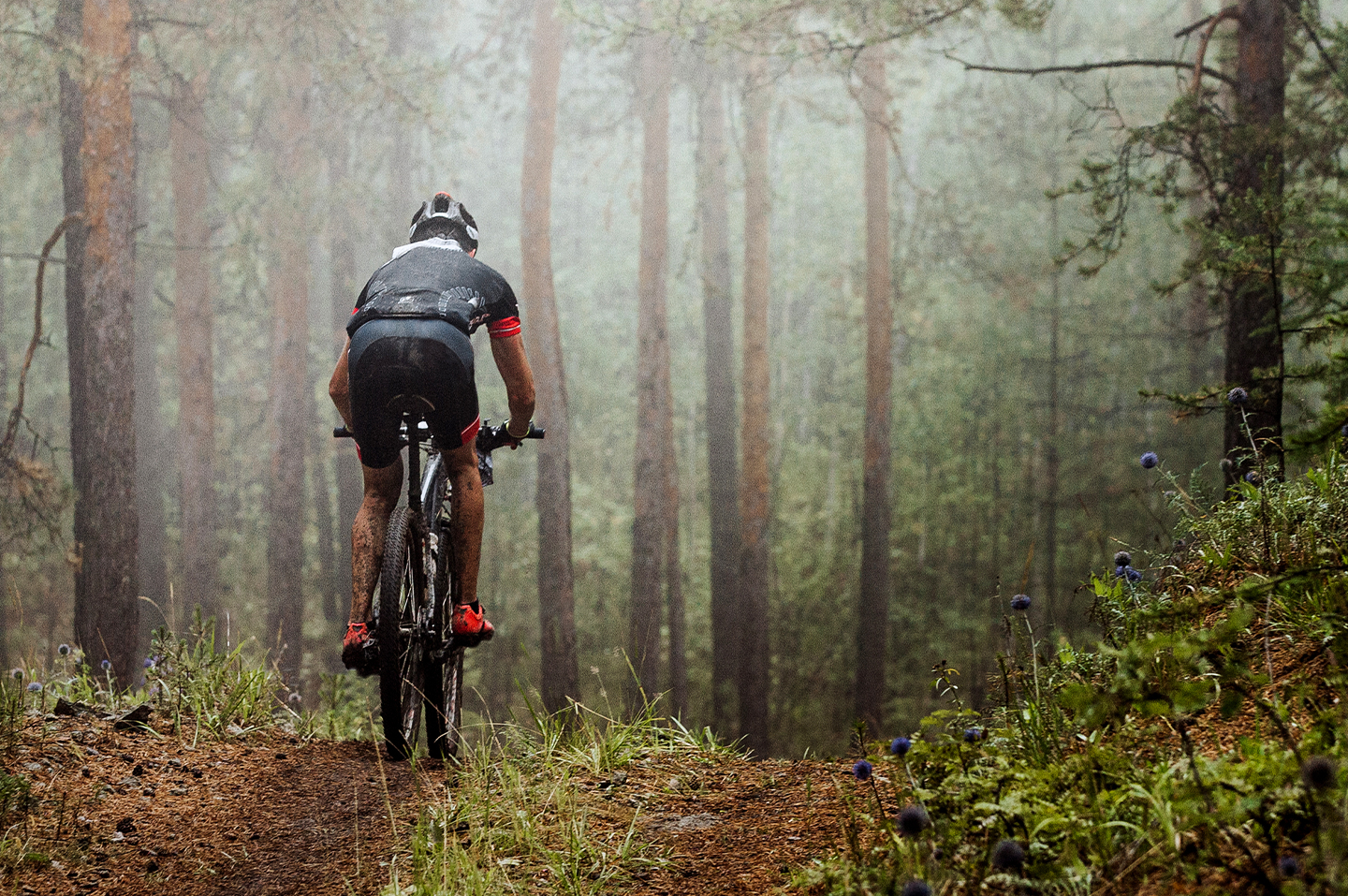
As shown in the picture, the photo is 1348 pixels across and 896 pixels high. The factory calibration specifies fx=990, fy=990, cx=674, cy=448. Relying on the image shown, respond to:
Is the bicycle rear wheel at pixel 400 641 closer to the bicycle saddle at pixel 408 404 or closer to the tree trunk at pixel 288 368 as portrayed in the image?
the bicycle saddle at pixel 408 404

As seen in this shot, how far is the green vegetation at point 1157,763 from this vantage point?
1.88 m

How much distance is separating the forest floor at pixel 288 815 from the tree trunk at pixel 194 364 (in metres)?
12.5

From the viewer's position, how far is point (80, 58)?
9.55 m

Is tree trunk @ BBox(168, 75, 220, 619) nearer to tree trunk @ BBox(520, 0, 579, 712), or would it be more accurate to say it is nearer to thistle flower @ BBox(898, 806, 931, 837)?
tree trunk @ BBox(520, 0, 579, 712)

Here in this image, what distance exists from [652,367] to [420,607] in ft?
35.0

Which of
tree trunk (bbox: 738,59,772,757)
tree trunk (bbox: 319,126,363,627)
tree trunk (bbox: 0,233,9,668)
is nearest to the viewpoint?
tree trunk (bbox: 738,59,772,757)

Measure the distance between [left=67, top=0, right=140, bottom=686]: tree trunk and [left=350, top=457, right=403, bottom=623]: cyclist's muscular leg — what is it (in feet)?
18.3

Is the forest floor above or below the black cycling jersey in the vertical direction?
below

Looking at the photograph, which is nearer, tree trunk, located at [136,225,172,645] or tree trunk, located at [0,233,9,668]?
tree trunk, located at [136,225,172,645]

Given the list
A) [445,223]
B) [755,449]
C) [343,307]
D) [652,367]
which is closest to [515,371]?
[445,223]

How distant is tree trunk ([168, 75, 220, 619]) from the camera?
1609cm

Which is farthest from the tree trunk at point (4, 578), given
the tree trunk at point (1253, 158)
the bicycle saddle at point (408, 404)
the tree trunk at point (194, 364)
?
the tree trunk at point (1253, 158)

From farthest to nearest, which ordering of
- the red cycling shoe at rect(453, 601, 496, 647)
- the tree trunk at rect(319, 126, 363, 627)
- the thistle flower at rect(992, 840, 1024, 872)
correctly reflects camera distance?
1. the tree trunk at rect(319, 126, 363, 627)
2. the red cycling shoe at rect(453, 601, 496, 647)
3. the thistle flower at rect(992, 840, 1024, 872)

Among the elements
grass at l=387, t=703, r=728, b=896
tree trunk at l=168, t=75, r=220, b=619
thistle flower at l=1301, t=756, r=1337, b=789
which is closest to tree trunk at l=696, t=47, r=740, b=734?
tree trunk at l=168, t=75, r=220, b=619
